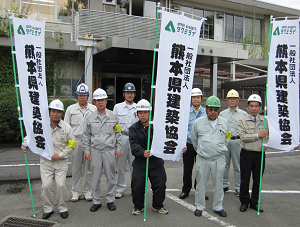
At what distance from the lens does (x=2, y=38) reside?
12.8 metres

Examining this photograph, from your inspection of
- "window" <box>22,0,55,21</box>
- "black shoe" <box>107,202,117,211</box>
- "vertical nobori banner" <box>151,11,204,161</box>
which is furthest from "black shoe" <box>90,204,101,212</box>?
"window" <box>22,0,55,21</box>

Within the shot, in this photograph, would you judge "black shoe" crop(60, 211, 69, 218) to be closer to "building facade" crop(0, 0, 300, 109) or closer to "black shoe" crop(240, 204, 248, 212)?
"black shoe" crop(240, 204, 248, 212)

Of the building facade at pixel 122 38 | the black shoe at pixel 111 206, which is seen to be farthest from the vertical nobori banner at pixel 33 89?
the building facade at pixel 122 38

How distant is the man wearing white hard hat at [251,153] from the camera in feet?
15.8

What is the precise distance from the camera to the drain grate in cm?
413

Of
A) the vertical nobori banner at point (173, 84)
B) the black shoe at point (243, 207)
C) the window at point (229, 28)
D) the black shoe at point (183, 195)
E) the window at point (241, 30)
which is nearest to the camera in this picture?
the vertical nobori banner at point (173, 84)

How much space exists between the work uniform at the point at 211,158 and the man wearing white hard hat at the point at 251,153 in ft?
1.75

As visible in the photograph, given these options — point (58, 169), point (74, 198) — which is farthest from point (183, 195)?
point (58, 169)

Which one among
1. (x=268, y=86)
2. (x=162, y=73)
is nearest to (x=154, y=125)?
(x=162, y=73)

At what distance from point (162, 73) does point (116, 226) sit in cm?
253

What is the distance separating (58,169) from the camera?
14.8 feet

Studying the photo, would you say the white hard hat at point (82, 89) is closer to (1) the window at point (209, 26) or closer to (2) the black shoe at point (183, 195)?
(2) the black shoe at point (183, 195)

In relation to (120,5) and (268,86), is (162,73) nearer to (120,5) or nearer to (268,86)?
(268,86)

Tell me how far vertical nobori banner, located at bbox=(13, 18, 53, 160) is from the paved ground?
1.21 metres
